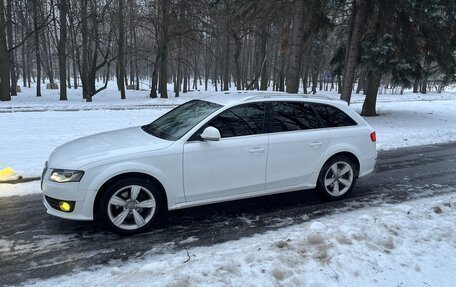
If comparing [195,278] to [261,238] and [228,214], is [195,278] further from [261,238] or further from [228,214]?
[228,214]

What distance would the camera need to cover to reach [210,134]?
4742mm

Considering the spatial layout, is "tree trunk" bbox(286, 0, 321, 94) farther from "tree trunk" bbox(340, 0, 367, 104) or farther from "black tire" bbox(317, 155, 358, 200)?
"black tire" bbox(317, 155, 358, 200)

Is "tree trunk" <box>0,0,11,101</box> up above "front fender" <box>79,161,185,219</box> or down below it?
above

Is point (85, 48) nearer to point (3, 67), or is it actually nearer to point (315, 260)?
point (3, 67)

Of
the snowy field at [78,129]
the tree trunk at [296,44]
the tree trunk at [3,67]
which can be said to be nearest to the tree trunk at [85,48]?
the tree trunk at [3,67]

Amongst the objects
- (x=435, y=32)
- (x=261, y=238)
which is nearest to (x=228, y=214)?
(x=261, y=238)

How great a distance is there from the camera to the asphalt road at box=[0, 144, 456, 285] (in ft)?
13.1

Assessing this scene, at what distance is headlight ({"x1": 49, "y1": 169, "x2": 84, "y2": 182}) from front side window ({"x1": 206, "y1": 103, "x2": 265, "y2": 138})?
66.1 inches

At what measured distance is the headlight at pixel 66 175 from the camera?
4312 millimetres

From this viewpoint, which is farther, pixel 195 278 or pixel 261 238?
pixel 261 238

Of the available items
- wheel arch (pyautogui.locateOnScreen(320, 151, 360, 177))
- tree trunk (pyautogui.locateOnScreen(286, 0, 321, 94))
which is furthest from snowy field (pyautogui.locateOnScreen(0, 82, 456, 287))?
tree trunk (pyautogui.locateOnScreen(286, 0, 321, 94))

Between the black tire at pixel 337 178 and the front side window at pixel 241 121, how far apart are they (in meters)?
1.30

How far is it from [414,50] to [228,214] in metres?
13.7

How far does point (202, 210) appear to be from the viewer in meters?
5.48
